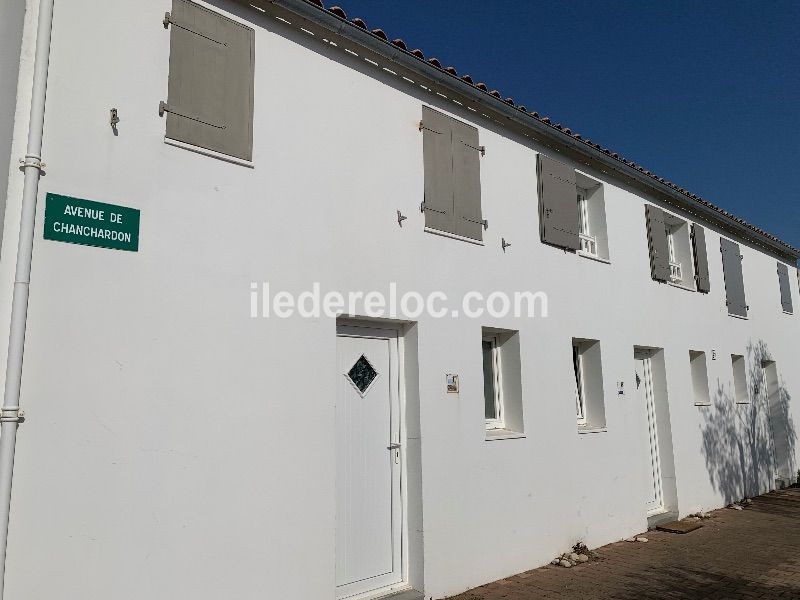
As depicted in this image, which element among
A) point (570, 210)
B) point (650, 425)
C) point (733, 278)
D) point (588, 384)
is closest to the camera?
point (570, 210)

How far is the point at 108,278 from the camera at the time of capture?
13.0 feet

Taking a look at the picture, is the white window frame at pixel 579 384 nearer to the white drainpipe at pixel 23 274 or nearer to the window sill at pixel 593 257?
the window sill at pixel 593 257

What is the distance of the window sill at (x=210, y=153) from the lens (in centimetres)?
439

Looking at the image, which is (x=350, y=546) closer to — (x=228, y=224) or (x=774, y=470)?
(x=228, y=224)

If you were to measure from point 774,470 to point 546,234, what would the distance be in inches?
335

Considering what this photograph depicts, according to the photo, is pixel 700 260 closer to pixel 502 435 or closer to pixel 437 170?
pixel 502 435

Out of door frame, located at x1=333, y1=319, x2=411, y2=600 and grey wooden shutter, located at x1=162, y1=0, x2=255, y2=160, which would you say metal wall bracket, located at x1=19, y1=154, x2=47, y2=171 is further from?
door frame, located at x1=333, y1=319, x2=411, y2=600

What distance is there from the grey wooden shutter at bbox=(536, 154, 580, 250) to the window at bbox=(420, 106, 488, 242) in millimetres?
1088

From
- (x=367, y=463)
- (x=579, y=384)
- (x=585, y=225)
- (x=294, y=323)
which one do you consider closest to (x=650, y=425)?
(x=579, y=384)

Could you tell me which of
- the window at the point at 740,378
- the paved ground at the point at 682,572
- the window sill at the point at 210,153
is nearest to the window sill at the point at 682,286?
the window at the point at 740,378

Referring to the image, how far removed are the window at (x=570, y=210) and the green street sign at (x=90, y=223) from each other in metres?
4.77

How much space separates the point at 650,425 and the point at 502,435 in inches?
152

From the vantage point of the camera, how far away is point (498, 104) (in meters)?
6.94
